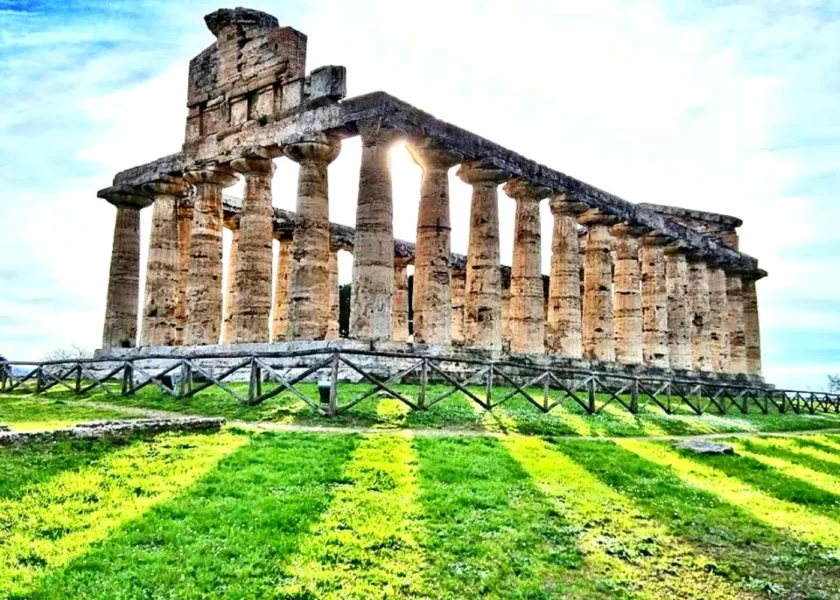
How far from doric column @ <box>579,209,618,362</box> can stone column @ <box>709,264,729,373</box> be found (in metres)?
10.4

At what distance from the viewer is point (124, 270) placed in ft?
101

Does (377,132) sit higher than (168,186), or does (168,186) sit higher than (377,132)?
(377,132)

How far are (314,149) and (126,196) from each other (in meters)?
11.3

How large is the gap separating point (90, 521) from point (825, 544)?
28.6ft

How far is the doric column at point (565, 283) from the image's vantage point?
3120cm

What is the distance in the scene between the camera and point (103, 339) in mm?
30578

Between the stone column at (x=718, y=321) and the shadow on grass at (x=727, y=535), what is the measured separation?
3043 centimetres

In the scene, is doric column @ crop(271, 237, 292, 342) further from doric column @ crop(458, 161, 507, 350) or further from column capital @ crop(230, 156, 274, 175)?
doric column @ crop(458, 161, 507, 350)

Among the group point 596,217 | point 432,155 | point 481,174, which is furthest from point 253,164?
point 596,217

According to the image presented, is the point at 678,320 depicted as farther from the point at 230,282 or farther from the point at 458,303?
the point at 230,282

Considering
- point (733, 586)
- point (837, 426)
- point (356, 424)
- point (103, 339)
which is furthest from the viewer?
point (103, 339)

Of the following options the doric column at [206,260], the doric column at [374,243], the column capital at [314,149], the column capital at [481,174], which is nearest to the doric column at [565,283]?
the column capital at [481,174]

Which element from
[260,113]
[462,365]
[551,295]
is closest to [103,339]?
[260,113]

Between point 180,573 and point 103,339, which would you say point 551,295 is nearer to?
point 103,339
